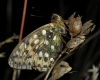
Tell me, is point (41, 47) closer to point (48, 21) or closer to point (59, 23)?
point (59, 23)

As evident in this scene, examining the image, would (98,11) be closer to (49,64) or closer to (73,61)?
(73,61)

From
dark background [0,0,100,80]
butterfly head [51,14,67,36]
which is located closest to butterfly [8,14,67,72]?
butterfly head [51,14,67,36]

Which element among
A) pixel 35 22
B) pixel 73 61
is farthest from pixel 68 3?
pixel 73 61

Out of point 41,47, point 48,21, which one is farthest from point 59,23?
point 48,21

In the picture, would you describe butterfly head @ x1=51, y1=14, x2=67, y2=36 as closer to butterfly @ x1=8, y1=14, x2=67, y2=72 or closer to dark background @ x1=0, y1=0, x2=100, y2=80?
butterfly @ x1=8, y1=14, x2=67, y2=72

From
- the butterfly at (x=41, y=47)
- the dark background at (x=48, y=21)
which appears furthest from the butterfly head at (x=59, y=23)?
the dark background at (x=48, y=21)

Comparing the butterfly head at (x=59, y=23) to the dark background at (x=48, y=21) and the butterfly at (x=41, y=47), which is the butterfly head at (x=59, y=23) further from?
the dark background at (x=48, y=21)
